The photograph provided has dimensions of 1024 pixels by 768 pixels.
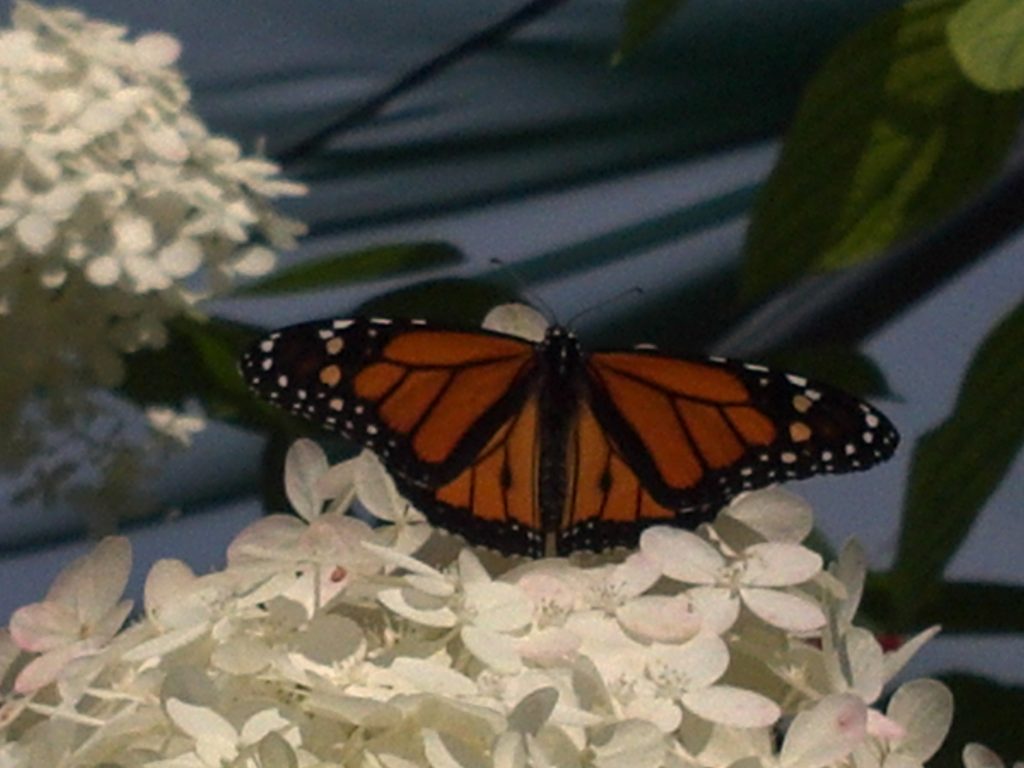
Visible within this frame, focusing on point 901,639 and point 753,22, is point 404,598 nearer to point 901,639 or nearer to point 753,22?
point 901,639

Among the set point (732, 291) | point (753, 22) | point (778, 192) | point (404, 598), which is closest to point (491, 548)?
point (404, 598)

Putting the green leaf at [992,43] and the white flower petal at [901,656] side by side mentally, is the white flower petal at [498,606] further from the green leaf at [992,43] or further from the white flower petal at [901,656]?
the green leaf at [992,43]

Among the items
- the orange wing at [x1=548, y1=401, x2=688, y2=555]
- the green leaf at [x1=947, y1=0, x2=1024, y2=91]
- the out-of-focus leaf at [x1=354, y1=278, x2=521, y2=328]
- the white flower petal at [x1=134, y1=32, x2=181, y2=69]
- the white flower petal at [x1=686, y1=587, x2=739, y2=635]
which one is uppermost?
the green leaf at [x1=947, y1=0, x2=1024, y2=91]

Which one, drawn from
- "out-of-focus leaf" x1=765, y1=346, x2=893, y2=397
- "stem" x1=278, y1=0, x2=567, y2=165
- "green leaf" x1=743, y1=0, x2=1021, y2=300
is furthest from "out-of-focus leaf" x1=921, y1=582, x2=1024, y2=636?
"stem" x1=278, y1=0, x2=567, y2=165

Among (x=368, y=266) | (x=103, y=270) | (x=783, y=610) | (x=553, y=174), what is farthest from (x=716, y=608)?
(x=553, y=174)

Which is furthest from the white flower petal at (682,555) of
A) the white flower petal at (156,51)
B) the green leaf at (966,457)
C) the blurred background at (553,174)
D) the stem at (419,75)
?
the stem at (419,75)

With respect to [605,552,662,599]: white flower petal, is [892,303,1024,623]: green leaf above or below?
below

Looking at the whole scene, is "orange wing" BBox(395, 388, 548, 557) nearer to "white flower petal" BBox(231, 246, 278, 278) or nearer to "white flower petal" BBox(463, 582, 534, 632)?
"white flower petal" BBox(463, 582, 534, 632)
